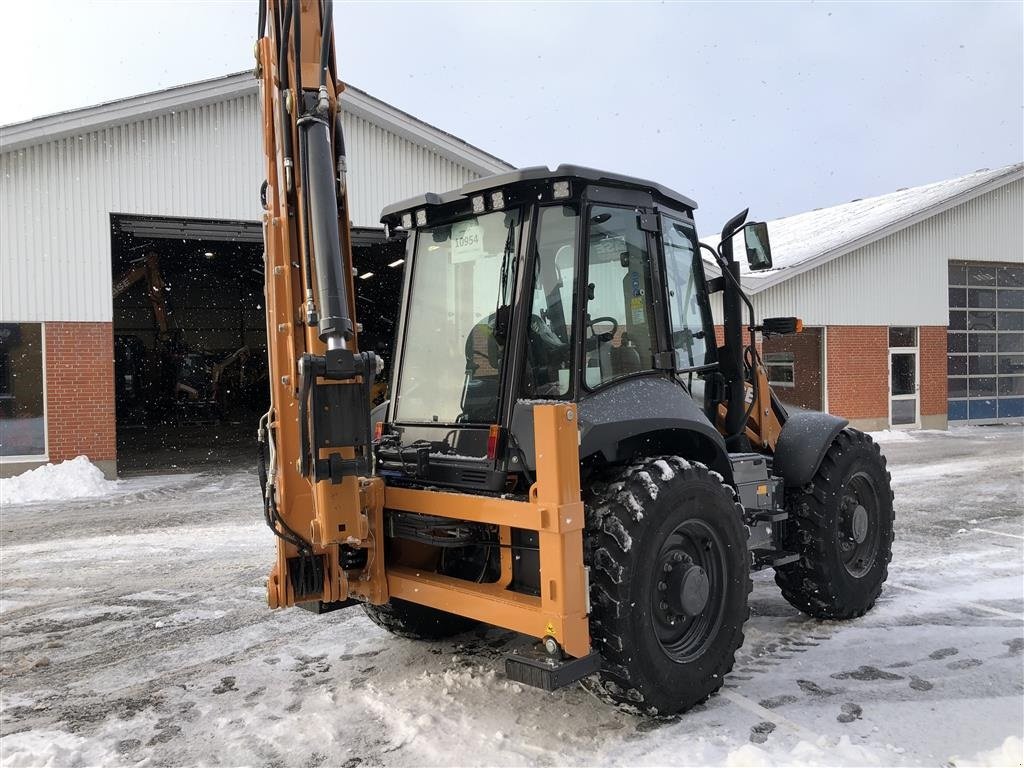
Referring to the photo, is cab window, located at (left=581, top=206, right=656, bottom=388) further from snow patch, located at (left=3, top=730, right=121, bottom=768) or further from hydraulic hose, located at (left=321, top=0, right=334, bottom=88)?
snow patch, located at (left=3, top=730, right=121, bottom=768)

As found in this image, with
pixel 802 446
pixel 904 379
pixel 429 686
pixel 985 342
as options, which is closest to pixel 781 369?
pixel 904 379

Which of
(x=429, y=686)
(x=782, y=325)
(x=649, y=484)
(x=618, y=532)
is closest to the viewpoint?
(x=618, y=532)

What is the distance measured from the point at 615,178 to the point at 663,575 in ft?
6.52

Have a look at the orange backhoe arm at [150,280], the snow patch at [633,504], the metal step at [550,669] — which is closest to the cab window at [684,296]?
the snow patch at [633,504]

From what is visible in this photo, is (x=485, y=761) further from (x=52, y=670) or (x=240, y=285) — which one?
(x=240, y=285)

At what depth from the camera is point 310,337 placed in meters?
3.68

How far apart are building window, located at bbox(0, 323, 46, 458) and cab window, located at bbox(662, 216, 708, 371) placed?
1137 cm

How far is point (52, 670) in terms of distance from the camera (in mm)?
4750

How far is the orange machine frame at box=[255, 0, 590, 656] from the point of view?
11.1ft

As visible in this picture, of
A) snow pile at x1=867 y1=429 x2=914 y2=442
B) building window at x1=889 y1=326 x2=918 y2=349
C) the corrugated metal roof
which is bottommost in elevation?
snow pile at x1=867 y1=429 x2=914 y2=442

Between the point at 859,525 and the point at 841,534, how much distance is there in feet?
0.53

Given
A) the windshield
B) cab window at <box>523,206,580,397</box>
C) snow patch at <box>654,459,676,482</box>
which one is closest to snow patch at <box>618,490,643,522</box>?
snow patch at <box>654,459,676,482</box>

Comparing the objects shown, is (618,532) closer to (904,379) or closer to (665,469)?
(665,469)

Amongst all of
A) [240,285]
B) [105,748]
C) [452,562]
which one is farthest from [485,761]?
[240,285]
